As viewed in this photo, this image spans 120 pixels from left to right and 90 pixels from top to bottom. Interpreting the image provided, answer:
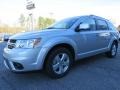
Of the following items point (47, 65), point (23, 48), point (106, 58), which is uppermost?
point (23, 48)

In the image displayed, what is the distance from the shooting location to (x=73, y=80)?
4484mm

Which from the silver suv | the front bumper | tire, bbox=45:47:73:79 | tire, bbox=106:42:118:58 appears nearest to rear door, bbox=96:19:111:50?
the silver suv

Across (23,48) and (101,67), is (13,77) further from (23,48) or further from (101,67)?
(101,67)

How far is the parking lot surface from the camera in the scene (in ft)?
13.3

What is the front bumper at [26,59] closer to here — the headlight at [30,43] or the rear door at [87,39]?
the headlight at [30,43]

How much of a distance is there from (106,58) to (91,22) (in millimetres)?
1922

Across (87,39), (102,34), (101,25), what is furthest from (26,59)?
(101,25)

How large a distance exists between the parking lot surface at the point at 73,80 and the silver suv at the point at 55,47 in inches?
11.7

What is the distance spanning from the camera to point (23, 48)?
410 cm

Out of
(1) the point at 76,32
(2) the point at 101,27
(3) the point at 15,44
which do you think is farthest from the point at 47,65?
(2) the point at 101,27

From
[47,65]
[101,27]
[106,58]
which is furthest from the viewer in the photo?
[106,58]

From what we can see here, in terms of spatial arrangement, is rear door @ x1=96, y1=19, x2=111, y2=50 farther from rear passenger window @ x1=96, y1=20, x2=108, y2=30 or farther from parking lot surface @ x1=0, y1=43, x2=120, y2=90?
parking lot surface @ x1=0, y1=43, x2=120, y2=90

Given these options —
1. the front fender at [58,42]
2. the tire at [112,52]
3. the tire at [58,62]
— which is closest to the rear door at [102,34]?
the tire at [112,52]

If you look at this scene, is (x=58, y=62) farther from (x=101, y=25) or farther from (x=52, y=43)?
(x=101, y=25)
